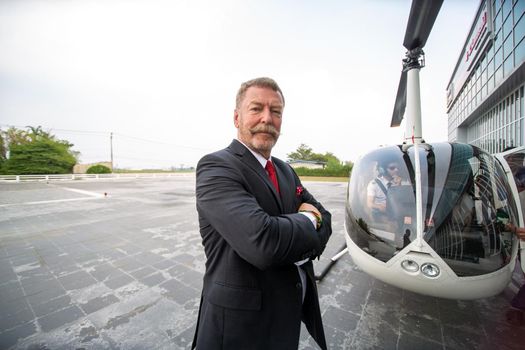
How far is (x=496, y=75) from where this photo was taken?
1455cm

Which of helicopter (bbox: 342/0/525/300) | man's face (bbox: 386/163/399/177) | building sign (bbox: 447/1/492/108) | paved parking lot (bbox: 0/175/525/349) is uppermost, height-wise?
building sign (bbox: 447/1/492/108)

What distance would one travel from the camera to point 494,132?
16.7 m

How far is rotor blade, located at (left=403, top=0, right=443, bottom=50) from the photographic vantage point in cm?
216

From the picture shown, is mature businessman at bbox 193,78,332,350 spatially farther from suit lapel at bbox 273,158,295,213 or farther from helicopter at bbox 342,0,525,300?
helicopter at bbox 342,0,525,300

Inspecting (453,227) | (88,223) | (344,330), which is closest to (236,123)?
(453,227)

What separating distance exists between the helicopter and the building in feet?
49.3

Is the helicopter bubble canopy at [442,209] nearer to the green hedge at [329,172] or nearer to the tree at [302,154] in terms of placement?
the green hedge at [329,172]

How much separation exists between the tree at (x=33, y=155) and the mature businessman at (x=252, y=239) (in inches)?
1545

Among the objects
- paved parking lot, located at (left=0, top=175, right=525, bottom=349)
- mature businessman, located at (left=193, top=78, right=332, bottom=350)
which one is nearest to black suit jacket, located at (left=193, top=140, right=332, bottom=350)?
mature businessman, located at (left=193, top=78, right=332, bottom=350)

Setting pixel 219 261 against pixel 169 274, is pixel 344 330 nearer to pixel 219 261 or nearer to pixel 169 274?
pixel 219 261

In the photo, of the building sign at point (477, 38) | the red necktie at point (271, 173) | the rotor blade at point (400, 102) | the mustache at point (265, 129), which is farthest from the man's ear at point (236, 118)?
the building sign at point (477, 38)

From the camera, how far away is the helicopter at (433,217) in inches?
70.1

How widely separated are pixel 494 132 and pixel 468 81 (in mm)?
7313

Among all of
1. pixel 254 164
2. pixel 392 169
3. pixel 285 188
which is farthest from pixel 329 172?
pixel 254 164
